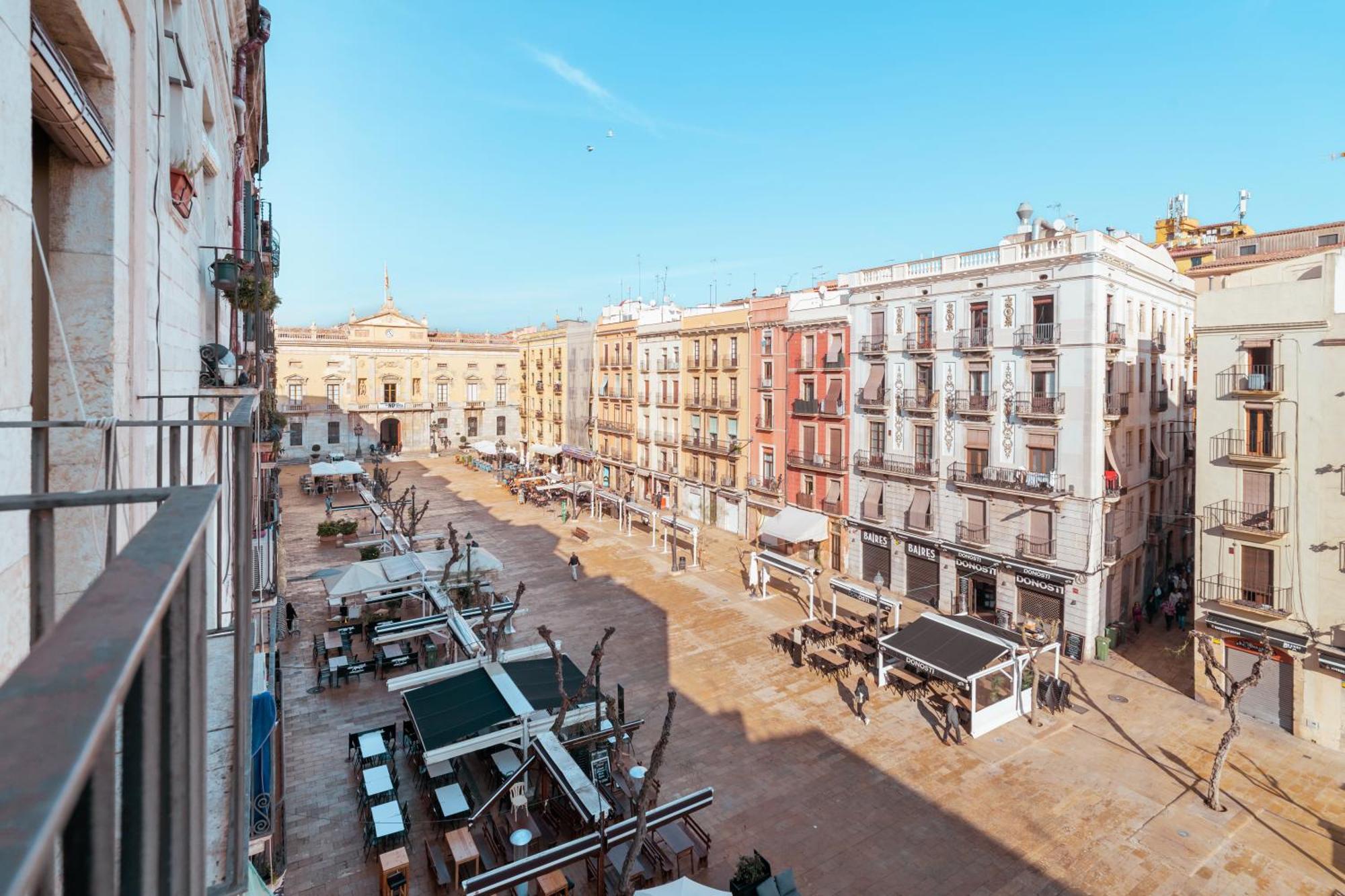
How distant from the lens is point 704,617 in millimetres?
25328

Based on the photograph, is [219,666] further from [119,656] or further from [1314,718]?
[1314,718]

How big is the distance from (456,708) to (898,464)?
62.3 feet

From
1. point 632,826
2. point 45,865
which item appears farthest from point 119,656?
point 632,826

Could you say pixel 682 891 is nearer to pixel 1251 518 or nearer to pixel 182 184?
pixel 182 184

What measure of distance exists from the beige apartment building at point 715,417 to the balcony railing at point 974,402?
1261 centimetres

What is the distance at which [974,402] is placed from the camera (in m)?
24.9

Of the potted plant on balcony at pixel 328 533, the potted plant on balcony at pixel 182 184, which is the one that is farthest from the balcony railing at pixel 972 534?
the potted plant on balcony at pixel 328 533

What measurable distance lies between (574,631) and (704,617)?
452cm

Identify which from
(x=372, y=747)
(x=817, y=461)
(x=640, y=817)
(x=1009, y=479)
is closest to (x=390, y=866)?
(x=372, y=747)

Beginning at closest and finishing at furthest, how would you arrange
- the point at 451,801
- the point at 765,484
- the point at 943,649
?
1. the point at 451,801
2. the point at 943,649
3. the point at 765,484

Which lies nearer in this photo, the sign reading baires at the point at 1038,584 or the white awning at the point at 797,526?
the sign reading baires at the point at 1038,584

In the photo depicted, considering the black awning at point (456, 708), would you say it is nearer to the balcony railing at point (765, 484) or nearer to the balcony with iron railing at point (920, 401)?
the balcony with iron railing at point (920, 401)

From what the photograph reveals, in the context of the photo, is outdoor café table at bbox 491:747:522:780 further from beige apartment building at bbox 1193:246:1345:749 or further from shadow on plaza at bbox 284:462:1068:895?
beige apartment building at bbox 1193:246:1345:749

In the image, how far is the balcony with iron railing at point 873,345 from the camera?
92.6ft
